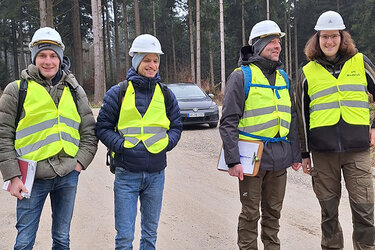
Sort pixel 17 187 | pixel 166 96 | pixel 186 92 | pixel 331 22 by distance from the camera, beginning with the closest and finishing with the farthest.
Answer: pixel 17 187 → pixel 166 96 → pixel 331 22 → pixel 186 92

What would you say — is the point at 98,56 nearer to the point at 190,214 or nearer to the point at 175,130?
the point at 190,214

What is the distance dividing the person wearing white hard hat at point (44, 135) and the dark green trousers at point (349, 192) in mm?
2187

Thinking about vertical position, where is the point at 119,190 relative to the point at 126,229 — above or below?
above

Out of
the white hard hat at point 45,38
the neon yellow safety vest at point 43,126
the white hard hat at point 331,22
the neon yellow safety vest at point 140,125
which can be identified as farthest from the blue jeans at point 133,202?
the white hard hat at point 331,22

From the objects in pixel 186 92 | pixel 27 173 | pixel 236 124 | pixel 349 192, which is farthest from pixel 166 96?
pixel 186 92

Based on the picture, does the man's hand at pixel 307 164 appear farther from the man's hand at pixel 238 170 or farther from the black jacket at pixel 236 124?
the man's hand at pixel 238 170

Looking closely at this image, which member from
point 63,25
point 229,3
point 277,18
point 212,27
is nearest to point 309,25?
point 277,18

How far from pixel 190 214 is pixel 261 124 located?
213cm

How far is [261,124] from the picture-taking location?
335 centimetres

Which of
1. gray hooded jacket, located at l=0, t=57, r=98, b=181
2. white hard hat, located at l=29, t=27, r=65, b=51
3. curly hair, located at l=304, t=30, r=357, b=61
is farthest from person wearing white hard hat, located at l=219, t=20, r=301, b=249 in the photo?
white hard hat, located at l=29, t=27, r=65, b=51

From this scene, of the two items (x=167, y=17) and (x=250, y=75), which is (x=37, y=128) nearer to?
(x=250, y=75)

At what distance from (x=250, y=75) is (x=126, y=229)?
1.72m

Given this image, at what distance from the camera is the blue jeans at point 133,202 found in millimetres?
3127

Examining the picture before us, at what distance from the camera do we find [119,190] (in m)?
3.15
